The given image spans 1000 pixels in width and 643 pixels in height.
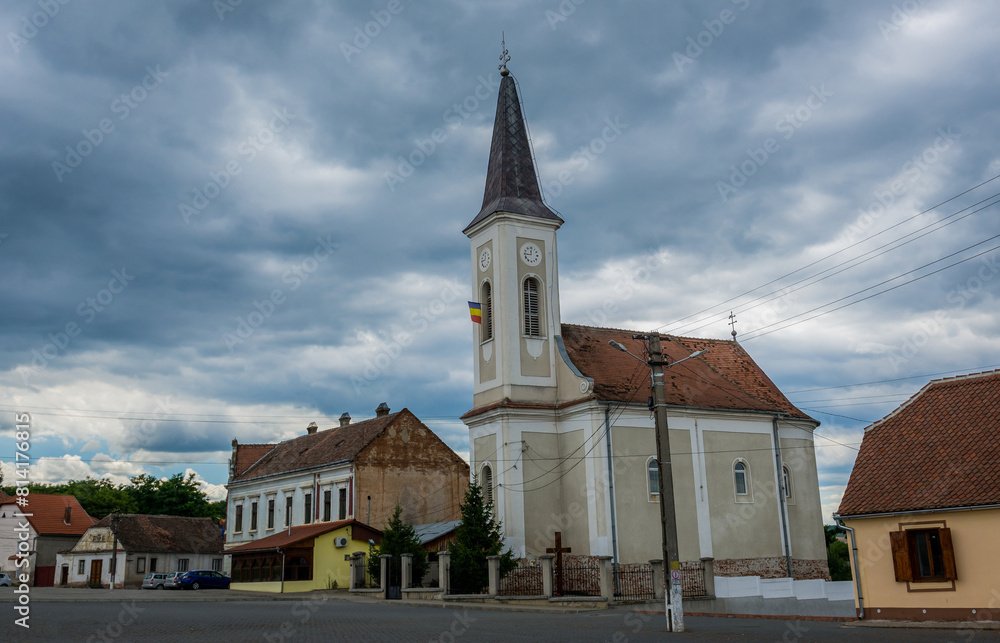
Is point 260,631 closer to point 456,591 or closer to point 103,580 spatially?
point 456,591

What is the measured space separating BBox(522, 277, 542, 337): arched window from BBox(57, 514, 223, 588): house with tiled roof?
118 feet

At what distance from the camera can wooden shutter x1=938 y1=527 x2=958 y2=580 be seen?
20453 mm

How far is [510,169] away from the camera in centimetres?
3956

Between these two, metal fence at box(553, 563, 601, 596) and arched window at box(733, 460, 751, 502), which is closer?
metal fence at box(553, 563, 601, 596)

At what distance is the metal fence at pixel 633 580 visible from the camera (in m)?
31.8

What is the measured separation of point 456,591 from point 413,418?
18382 millimetres

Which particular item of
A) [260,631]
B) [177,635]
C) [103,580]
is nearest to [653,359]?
[260,631]

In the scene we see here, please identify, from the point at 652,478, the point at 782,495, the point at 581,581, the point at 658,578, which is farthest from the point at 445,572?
the point at 782,495

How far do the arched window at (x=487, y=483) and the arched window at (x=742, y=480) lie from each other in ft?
35.2

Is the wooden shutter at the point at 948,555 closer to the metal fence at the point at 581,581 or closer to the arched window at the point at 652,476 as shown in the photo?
the metal fence at the point at 581,581

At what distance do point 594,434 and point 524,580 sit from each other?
6.35 metres

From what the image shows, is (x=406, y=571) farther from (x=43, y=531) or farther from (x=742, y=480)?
(x=43, y=531)

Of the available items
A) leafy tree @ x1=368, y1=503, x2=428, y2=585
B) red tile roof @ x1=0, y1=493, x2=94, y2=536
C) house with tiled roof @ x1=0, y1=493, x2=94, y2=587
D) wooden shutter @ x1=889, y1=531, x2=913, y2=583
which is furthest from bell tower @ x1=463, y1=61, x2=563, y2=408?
house with tiled roof @ x1=0, y1=493, x2=94, y2=587

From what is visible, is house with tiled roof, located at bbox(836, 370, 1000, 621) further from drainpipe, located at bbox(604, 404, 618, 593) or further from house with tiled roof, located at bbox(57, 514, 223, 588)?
house with tiled roof, located at bbox(57, 514, 223, 588)
